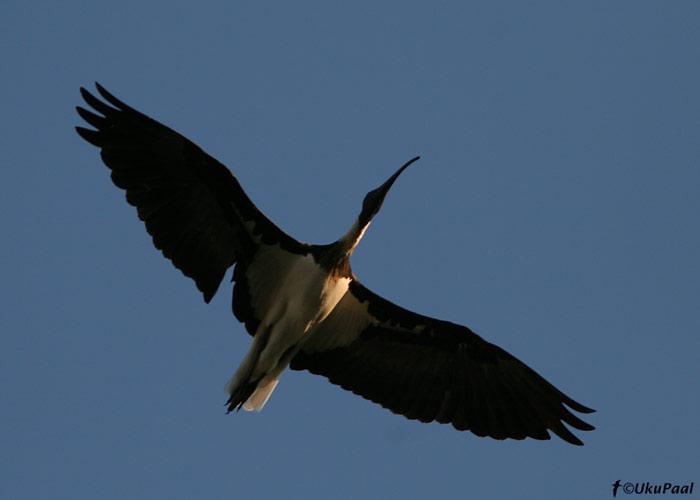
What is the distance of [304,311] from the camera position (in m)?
12.8

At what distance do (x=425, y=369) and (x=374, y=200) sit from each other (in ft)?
8.58

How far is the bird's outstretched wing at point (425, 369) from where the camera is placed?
13781mm

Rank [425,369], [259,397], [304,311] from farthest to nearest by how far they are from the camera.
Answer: [425,369] → [259,397] → [304,311]

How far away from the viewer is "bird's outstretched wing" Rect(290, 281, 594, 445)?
1378 cm

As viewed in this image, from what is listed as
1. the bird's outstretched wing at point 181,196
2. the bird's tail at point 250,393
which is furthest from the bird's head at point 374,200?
the bird's tail at point 250,393

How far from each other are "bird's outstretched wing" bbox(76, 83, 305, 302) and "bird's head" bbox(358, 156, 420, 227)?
0.93m

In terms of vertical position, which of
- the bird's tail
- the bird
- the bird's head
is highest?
the bird's head

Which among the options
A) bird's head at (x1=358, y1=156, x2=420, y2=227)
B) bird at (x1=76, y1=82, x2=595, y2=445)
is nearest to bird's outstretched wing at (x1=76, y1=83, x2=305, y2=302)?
bird at (x1=76, y1=82, x2=595, y2=445)

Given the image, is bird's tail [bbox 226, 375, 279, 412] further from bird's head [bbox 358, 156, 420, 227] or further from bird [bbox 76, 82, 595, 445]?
bird's head [bbox 358, 156, 420, 227]

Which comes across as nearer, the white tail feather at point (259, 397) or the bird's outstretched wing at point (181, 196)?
the bird's outstretched wing at point (181, 196)

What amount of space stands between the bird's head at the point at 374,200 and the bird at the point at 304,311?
17 mm

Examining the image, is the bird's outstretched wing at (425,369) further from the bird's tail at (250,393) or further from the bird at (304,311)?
the bird's tail at (250,393)

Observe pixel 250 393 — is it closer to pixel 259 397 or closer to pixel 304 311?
pixel 259 397

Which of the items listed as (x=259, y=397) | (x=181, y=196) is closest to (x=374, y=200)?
(x=181, y=196)
